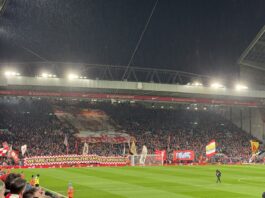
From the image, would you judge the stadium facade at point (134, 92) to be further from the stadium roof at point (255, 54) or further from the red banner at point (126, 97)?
the stadium roof at point (255, 54)

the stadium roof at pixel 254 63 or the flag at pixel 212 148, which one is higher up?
the stadium roof at pixel 254 63

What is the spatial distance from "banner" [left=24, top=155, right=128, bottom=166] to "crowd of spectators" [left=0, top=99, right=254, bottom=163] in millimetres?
3203

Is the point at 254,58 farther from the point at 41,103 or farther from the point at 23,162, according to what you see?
the point at 23,162

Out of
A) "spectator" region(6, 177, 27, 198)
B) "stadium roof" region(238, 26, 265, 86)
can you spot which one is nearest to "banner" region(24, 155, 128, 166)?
"stadium roof" region(238, 26, 265, 86)

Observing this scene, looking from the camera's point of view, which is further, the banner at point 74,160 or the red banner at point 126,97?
the red banner at point 126,97

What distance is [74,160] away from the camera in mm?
52938

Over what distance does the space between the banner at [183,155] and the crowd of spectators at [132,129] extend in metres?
3.54

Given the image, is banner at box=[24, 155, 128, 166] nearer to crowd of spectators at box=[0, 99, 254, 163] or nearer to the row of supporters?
crowd of spectators at box=[0, 99, 254, 163]

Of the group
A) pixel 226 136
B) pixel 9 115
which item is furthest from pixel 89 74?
pixel 226 136

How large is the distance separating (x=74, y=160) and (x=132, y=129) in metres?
21.7

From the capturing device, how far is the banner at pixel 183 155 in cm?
5903

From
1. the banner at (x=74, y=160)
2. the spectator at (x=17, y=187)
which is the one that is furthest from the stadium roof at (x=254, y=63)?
the spectator at (x=17, y=187)

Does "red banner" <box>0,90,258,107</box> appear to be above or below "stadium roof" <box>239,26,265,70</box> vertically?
below

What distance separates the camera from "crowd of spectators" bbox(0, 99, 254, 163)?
6050 centimetres
